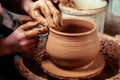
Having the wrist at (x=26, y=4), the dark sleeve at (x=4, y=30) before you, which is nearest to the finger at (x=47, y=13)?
the wrist at (x=26, y=4)

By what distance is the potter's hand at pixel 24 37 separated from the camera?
4.15 ft

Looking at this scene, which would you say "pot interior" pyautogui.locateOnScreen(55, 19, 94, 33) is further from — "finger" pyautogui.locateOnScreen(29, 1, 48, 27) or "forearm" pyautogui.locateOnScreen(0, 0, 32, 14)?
"forearm" pyautogui.locateOnScreen(0, 0, 32, 14)

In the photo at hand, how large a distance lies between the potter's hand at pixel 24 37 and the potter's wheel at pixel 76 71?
0.15 m

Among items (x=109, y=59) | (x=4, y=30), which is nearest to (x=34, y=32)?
(x=4, y=30)

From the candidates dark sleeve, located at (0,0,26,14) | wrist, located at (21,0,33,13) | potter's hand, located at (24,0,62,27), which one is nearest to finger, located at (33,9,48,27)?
potter's hand, located at (24,0,62,27)

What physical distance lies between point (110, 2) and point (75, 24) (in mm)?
1405

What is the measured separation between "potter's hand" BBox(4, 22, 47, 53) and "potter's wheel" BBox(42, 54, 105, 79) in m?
0.15

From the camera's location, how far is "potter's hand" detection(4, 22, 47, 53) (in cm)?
Answer: 127

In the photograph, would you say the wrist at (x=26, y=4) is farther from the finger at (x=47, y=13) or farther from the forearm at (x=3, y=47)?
the forearm at (x=3, y=47)

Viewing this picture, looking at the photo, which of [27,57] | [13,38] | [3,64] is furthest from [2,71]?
[13,38]

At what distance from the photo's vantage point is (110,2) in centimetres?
269

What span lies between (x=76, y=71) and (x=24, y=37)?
330mm

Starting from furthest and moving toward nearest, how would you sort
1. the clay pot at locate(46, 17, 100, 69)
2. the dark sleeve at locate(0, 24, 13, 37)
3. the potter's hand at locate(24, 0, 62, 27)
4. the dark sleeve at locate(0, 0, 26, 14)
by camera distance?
the dark sleeve at locate(0, 0, 26, 14) → the dark sleeve at locate(0, 24, 13, 37) → the potter's hand at locate(24, 0, 62, 27) → the clay pot at locate(46, 17, 100, 69)

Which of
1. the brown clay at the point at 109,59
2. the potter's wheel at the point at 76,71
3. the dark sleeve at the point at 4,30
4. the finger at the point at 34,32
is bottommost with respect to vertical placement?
the brown clay at the point at 109,59
